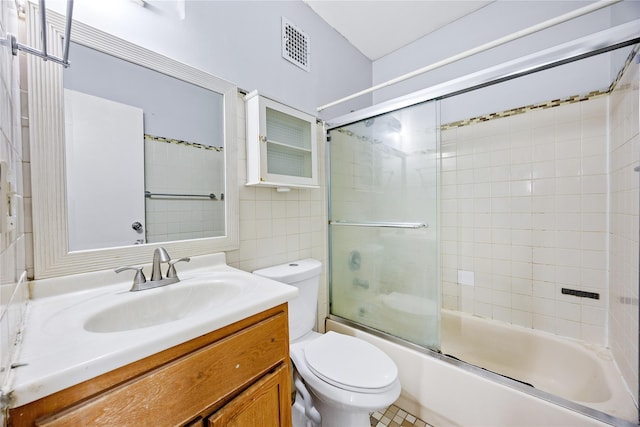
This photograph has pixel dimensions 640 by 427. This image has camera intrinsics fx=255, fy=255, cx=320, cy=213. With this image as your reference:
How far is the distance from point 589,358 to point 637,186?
39.0 inches

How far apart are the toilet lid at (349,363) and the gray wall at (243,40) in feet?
4.41

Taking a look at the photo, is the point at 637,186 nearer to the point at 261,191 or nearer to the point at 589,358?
the point at 589,358

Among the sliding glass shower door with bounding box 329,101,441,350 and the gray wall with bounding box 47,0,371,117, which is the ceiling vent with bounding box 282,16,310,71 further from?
the sliding glass shower door with bounding box 329,101,441,350

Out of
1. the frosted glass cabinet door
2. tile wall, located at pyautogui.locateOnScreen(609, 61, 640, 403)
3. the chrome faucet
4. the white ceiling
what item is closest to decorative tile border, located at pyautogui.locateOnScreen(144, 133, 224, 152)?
the frosted glass cabinet door

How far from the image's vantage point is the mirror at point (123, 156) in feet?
2.69

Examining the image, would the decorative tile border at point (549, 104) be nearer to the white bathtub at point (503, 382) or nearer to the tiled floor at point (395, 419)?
the white bathtub at point (503, 382)

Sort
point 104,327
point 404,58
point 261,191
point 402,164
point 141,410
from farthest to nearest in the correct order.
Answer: point 404,58, point 402,164, point 261,191, point 104,327, point 141,410

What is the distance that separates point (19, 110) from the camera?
29.6 inches

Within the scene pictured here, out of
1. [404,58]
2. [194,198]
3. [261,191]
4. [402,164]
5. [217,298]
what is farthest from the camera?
[404,58]

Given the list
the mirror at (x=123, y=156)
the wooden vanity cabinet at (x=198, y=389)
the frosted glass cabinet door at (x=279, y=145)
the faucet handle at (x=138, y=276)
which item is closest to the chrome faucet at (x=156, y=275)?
the faucet handle at (x=138, y=276)

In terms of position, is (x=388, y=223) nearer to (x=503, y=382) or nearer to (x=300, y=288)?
(x=300, y=288)

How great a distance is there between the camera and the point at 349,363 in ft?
3.75

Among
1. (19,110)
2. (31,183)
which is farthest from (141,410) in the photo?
(19,110)

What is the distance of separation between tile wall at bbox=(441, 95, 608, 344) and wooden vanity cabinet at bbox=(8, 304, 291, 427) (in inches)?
64.1
